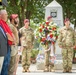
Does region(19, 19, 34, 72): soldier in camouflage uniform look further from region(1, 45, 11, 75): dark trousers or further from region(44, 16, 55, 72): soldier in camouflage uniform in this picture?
region(1, 45, 11, 75): dark trousers

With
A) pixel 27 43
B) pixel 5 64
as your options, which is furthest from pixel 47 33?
pixel 5 64

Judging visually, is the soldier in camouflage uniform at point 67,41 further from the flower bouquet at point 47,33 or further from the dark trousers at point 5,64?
the dark trousers at point 5,64

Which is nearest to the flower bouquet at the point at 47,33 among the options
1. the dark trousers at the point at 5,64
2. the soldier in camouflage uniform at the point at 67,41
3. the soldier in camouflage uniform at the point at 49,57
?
the soldier in camouflage uniform at the point at 49,57

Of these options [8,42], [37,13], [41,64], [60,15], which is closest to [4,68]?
[8,42]

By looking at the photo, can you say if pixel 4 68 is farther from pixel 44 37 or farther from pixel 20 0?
pixel 20 0

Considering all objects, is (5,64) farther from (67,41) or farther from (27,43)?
(67,41)

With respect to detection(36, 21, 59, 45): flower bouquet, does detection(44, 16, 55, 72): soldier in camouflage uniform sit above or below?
below

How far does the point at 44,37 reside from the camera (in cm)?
1288

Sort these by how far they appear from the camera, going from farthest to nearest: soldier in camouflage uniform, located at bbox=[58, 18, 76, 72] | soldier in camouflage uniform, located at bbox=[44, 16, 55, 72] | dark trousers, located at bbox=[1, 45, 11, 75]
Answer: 1. soldier in camouflage uniform, located at bbox=[44, 16, 55, 72]
2. soldier in camouflage uniform, located at bbox=[58, 18, 76, 72]
3. dark trousers, located at bbox=[1, 45, 11, 75]

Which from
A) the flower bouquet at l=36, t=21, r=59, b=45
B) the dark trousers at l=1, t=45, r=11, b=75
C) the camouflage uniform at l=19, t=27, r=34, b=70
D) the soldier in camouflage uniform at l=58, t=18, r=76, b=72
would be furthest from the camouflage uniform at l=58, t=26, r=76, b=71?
the dark trousers at l=1, t=45, r=11, b=75

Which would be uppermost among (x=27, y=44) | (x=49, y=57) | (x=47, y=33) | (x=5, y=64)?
(x=47, y=33)

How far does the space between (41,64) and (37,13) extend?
14.3 meters

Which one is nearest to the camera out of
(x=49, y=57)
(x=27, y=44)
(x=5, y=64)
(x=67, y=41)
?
(x=5, y=64)

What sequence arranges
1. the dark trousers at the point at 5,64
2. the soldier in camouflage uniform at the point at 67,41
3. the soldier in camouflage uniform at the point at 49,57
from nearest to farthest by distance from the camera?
the dark trousers at the point at 5,64 → the soldier in camouflage uniform at the point at 67,41 → the soldier in camouflage uniform at the point at 49,57
